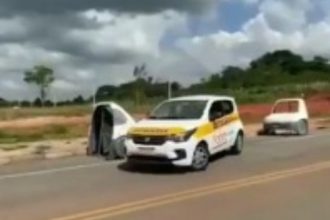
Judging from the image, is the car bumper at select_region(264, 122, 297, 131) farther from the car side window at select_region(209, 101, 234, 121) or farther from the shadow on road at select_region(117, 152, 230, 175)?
the shadow on road at select_region(117, 152, 230, 175)

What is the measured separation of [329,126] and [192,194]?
75.6 ft

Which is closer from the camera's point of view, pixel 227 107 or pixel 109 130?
pixel 227 107

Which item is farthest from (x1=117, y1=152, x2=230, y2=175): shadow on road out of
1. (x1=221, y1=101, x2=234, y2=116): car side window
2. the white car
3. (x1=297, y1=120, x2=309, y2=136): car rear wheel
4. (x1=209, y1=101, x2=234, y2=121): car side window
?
(x1=297, y1=120, x2=309, y2=136): car rear wheel

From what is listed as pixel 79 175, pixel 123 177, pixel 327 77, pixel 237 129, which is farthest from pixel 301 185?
pixel 327 77

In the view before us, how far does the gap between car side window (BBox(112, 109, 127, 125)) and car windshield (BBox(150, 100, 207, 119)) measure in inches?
66.5

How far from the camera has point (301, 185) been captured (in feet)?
44.7

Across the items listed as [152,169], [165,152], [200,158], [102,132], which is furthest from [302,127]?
[165,152]

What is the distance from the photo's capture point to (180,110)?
17609mm

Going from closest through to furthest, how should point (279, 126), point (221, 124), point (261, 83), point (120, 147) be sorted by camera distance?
point (221, 124) < point (120, 147) < point (279, 126) < point (261, 83)

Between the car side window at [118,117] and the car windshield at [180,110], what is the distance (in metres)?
1.69

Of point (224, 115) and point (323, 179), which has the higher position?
point (224, 115)

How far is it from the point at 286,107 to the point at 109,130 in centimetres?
1336

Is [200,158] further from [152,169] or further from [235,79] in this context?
[235,79]

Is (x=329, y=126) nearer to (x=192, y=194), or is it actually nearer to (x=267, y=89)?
(x=192, y=194)
